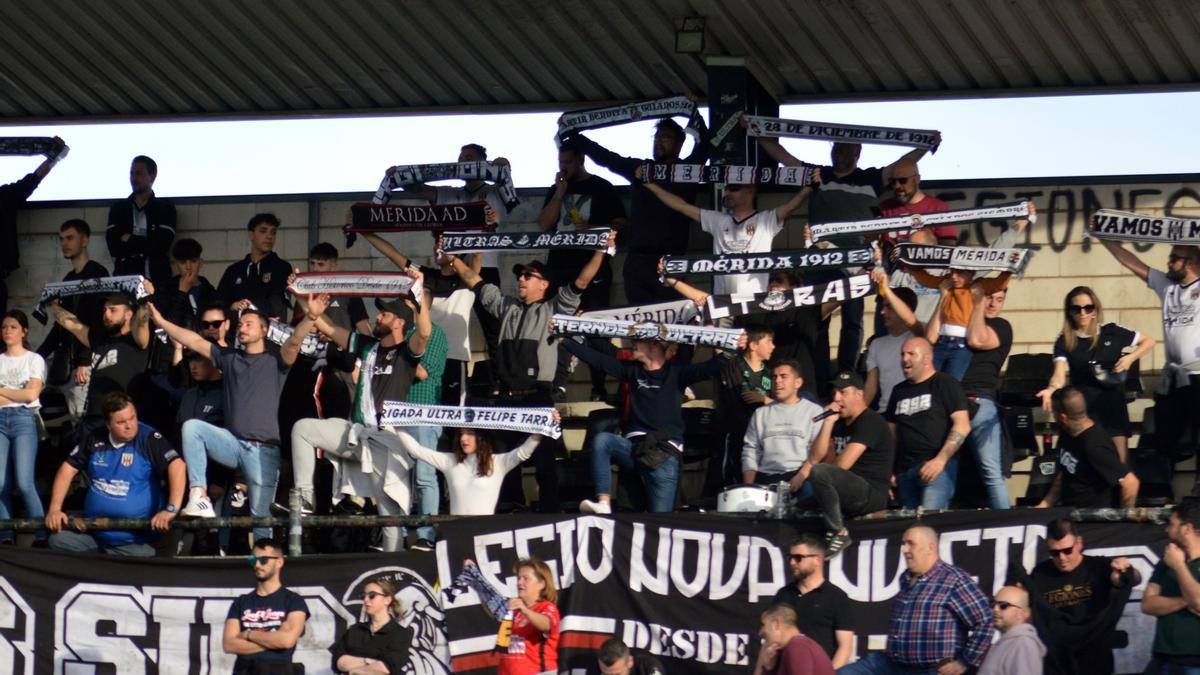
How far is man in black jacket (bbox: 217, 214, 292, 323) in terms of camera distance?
16.3 m

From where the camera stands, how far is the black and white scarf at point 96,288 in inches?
599

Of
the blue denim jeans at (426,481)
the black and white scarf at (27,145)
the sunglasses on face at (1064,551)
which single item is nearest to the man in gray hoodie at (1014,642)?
the sunglasses on face at (1064,551)

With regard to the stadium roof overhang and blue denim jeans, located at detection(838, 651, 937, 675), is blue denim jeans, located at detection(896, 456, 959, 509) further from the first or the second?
the stadium roof overhang

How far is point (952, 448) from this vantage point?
504 inches

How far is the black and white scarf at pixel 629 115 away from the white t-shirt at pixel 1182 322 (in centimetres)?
440

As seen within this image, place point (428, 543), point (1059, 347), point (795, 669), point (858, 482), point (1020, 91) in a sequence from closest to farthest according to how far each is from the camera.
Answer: point (795, 669)
point (858, 482)
point (428, 543)
point (1059, 347)
point (1020, 91)

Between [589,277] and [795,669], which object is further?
[589,277]

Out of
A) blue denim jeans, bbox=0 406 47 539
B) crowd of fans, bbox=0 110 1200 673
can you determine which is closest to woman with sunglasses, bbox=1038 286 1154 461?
crowd of fans, bbox=0 110 1200 673

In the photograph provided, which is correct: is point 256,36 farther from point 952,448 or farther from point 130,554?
point 952,448

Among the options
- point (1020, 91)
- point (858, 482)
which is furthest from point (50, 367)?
point (1020, 91)

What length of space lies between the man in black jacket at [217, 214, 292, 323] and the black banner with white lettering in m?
3.46

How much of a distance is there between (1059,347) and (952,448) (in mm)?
1840

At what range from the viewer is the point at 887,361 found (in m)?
14.2

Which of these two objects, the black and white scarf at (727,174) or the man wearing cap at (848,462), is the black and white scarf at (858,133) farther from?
the man wearing cap at (848,462)
